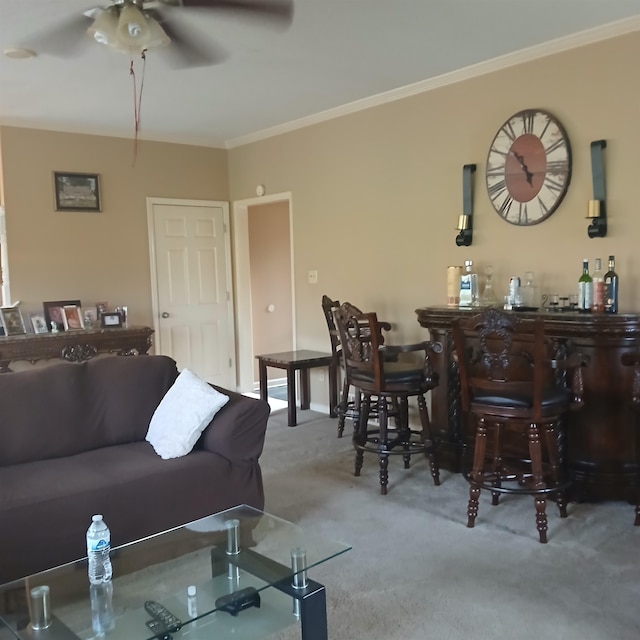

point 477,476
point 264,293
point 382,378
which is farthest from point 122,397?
point 264,293

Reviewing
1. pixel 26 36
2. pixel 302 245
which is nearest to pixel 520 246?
pixel 302 245

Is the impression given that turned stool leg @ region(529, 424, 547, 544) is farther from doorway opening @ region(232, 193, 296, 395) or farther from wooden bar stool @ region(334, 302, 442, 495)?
doorway opening @ region(232, 193, 296, 395)

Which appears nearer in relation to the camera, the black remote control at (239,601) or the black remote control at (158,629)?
the black remote control at (158,629)

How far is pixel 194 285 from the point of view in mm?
6344

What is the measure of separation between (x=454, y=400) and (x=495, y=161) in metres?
1.60

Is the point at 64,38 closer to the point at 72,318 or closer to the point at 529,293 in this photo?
the point at 72,318

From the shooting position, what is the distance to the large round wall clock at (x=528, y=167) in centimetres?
383

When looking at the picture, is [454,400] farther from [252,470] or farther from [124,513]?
[124,513]

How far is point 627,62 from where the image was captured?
11.5 ft

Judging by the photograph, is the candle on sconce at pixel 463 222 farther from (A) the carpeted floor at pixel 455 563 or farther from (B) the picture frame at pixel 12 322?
(B) the picture frame at pixel 12 322

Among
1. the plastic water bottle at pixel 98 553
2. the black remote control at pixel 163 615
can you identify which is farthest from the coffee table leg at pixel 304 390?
the black remote control at pixel 163 615

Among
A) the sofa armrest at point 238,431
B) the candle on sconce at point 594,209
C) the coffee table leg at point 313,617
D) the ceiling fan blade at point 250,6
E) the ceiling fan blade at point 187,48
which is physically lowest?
the coffee table leg at point 313,617

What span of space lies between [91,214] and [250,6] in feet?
11.1

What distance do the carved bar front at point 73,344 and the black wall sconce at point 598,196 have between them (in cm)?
366
